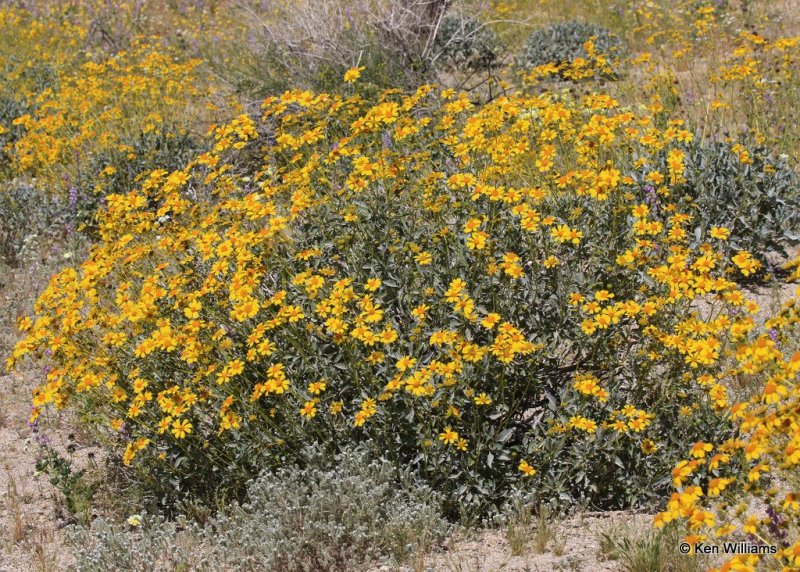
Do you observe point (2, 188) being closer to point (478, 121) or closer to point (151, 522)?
point (151, 522)

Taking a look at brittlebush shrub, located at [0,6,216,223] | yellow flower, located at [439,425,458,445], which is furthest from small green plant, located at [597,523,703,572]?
brittlebush shrub, located at [0,6,216,223]

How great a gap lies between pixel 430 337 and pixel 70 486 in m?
2.11

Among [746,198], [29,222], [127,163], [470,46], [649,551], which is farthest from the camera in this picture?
[470,46]

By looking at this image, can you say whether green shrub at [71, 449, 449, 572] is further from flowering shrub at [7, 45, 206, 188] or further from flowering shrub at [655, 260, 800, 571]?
flowering shrub at [7, 45, 206, 188]

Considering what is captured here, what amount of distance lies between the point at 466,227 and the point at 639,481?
128 centimetres

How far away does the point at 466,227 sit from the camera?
3.51 meters

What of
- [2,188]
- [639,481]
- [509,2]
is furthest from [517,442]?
[509,2]

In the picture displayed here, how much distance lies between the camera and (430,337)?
137 inches

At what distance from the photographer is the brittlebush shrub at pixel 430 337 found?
11.1ft

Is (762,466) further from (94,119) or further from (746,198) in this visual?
(94,119)

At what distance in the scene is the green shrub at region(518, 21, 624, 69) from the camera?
398 inches

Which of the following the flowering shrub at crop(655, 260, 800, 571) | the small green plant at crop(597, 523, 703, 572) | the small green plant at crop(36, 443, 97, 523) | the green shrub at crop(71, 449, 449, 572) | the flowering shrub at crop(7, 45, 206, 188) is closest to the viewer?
the flowering shrub at crop(655, 260, 800, 571)

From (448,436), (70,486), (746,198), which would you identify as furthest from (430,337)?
(746,198)

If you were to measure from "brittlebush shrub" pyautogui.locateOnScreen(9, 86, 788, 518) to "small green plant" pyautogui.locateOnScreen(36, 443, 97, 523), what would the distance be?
0.34m
